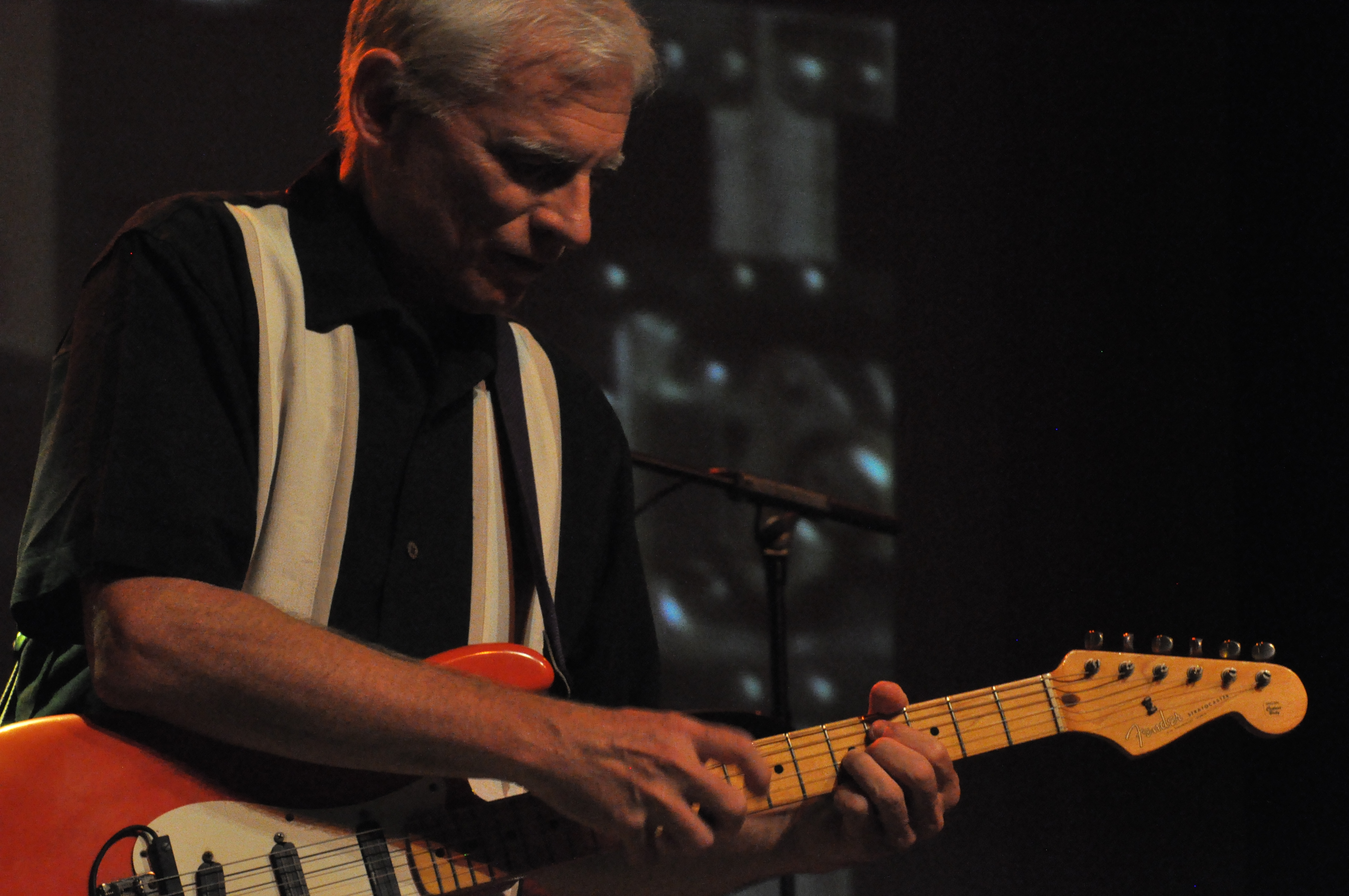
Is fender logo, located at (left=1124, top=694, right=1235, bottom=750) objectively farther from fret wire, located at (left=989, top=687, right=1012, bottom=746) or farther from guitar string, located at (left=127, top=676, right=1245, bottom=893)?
fret wire, located at (left=989, top=687, right=1012, bottom=746)

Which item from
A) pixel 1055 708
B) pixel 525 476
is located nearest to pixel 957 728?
pixel 1055 708

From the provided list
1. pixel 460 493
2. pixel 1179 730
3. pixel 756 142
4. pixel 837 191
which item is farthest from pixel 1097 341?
pixel 460 493

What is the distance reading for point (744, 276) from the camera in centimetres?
310

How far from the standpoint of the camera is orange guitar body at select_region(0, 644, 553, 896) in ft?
3.34

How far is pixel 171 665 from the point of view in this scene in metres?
1.04

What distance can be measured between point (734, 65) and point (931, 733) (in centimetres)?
222

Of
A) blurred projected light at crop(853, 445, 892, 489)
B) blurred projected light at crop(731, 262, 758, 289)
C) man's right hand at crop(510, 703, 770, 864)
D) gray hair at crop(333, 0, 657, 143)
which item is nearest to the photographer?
man's right hand at crop(510, 703, 770, 864)

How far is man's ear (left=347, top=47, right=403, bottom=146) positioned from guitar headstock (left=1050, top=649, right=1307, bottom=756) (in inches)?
42.2

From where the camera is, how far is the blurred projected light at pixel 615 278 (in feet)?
9.66

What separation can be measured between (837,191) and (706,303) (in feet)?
1.79

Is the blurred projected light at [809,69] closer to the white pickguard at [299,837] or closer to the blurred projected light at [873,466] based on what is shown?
the blurred projected light at [873,466]

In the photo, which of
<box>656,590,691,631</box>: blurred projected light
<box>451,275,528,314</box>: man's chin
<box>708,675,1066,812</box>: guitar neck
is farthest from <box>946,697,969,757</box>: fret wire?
<box>656,590,691,631</box>: blurred projected light

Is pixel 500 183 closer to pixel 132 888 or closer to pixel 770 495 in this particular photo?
pixel 132 888

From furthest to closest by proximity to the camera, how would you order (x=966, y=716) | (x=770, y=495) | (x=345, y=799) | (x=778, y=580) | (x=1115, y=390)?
(x=1115, y=390)
(x=778, y=580)
(x=770, y=495)
(x=966, y=716)
(x=345, y=799)
